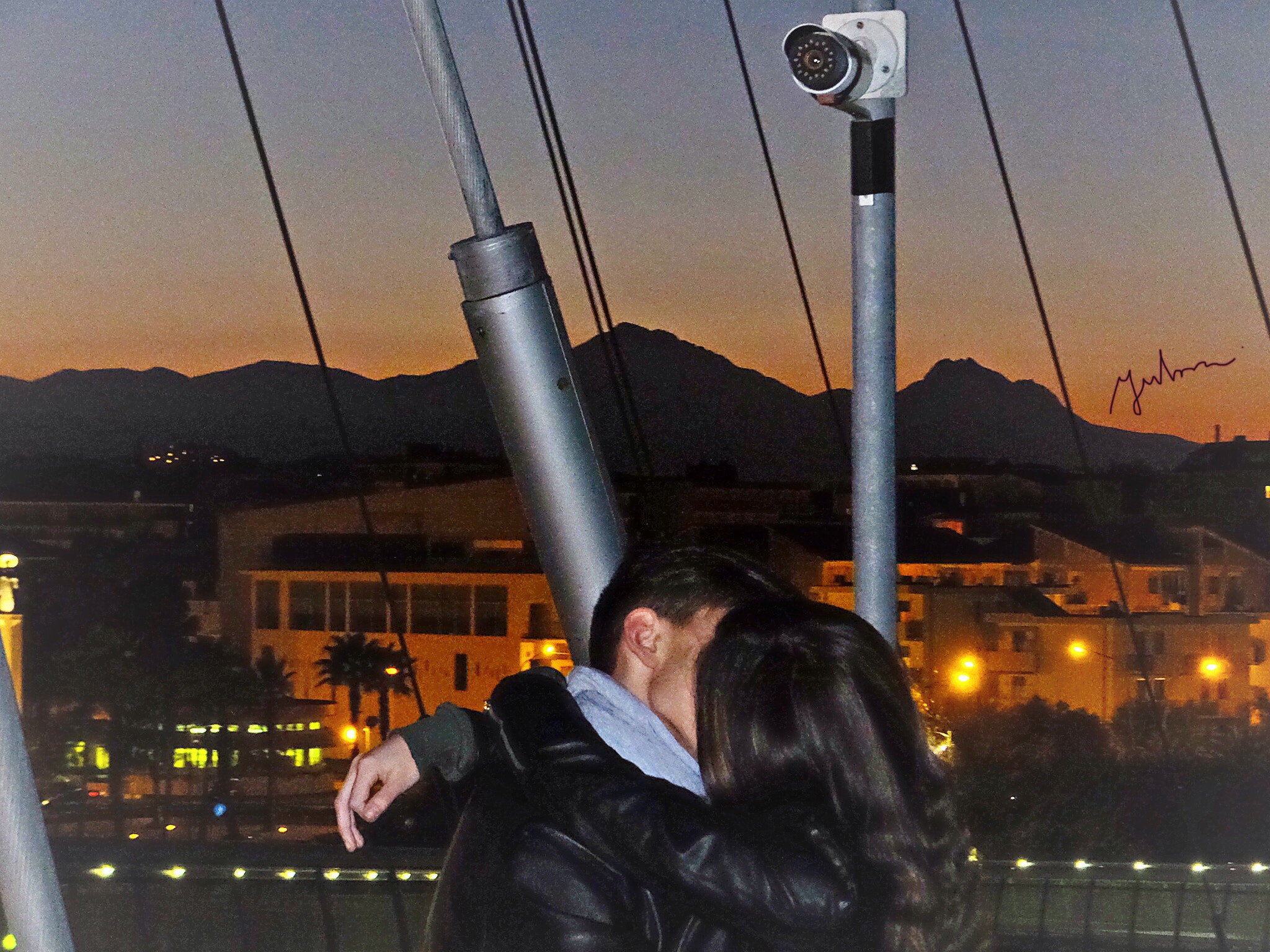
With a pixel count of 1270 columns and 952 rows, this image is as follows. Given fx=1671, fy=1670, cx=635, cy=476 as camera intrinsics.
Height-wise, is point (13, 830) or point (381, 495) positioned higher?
point (381, 495)

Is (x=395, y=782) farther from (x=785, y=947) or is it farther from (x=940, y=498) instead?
(x=940, y=498)

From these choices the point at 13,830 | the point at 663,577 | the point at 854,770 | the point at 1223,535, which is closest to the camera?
the point at 854,770

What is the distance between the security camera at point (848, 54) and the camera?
99.1 inches

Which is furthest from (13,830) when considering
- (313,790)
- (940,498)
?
(313,790)

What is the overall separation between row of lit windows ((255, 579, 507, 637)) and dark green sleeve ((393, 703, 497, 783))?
53818mm

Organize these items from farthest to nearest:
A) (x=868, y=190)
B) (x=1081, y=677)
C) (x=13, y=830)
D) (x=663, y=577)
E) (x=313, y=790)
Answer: (x=313, y=790), (x=1081, y=677), (x=868, y=190), (x=13, y=830), (x=663, y=577)

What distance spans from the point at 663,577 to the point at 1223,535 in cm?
6062

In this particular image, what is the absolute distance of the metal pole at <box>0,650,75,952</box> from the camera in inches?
70.2

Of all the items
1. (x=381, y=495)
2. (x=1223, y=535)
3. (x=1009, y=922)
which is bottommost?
(x=1009, y=922)

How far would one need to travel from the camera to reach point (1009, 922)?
1194 inches

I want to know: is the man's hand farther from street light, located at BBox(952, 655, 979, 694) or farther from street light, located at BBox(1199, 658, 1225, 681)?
street light, located at BBox(1199, 658, 1225, 681)

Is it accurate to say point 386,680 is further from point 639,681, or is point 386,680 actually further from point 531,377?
point 639,681

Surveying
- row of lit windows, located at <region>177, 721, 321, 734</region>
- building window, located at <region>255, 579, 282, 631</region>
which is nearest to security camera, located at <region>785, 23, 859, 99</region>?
building window, located at <region>255, 579, 282, 631</region>

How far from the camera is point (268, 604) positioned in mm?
61438
